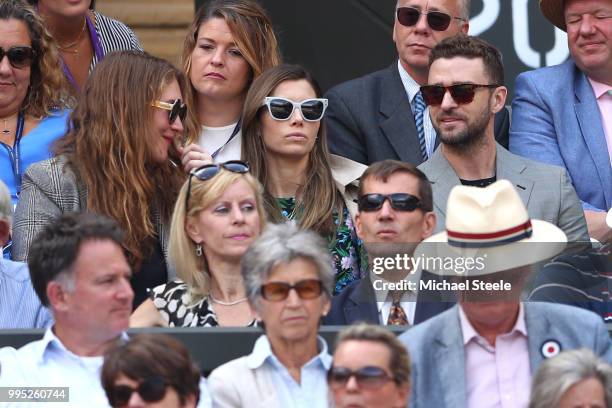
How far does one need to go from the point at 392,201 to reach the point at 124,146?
109 centimetres

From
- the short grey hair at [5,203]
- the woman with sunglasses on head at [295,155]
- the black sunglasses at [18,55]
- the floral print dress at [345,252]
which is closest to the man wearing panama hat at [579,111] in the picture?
the woman with sunglasses on head at [295,155]

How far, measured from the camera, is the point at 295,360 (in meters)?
4.95

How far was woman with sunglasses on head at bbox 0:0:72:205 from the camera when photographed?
6.27 m

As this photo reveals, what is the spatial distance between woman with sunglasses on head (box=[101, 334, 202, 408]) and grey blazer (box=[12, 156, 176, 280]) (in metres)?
1.19

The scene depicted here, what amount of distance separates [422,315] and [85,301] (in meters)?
1.19

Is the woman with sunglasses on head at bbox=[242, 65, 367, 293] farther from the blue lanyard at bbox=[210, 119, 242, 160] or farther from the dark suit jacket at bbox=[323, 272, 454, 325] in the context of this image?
the dark suit jacket at bbox=[323, 272, 454, 325]

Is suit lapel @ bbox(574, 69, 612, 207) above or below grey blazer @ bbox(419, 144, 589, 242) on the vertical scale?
above

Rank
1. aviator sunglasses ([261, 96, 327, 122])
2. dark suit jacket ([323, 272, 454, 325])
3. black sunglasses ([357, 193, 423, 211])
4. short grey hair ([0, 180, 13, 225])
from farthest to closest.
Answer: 1. aviator sunglasses ([261, 96, 327, 122])
2. short grey hair ([0, 180, 13, 225])
3. black sunglasses ([357, 193, 423, 211])
4. dark suit jacket ([323, 272, 454, 325])

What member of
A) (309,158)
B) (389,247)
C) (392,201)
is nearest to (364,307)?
(389,247)

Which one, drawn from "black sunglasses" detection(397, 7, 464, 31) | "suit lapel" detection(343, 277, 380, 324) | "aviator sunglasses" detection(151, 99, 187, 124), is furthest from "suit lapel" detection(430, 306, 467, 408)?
"black sunglasses" detection(397, 7, 464, 31)

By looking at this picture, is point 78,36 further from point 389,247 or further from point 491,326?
point 491,326

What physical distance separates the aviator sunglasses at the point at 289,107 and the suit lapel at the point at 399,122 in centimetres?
52

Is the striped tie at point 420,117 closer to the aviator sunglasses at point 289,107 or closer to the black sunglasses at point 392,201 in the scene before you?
the aviator sunglasses at point 289,107

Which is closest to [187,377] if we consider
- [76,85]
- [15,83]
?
[15,83]
